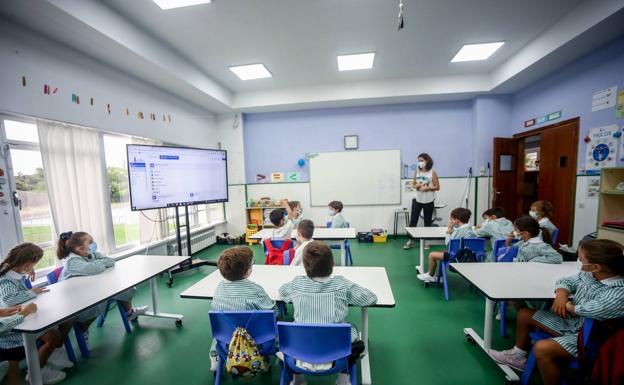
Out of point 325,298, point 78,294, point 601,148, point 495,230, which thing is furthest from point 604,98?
point 78,294

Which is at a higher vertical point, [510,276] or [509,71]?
[509,71]

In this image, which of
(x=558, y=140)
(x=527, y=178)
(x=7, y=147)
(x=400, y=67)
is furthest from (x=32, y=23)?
(x=527, y=178)

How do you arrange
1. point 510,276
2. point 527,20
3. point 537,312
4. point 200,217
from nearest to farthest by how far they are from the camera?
1. point 537,312
2. point 510,276
3. point 527,20
4. point 200,217

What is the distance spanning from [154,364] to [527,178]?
7158 millimetres

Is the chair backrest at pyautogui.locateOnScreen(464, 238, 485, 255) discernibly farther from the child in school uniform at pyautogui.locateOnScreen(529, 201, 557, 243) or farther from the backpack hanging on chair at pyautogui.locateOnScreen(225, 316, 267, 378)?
the backpack hanging on chair at pyautogui.locateOnScreen(225, 316, 267, 378)

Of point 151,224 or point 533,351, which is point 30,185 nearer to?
point 151,224

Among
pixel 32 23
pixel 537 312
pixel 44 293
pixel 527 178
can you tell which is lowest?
pixel 537 312

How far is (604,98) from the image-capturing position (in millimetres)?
3188

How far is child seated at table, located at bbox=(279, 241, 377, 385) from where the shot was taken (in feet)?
4.44

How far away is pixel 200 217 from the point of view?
520cm

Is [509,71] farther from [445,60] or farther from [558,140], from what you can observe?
[558,140]

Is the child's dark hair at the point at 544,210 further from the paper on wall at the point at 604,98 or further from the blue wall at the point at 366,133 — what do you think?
the blue wall at the point at 366,133

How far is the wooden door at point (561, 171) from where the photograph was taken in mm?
3650

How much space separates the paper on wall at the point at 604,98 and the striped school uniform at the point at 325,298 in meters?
4.20
